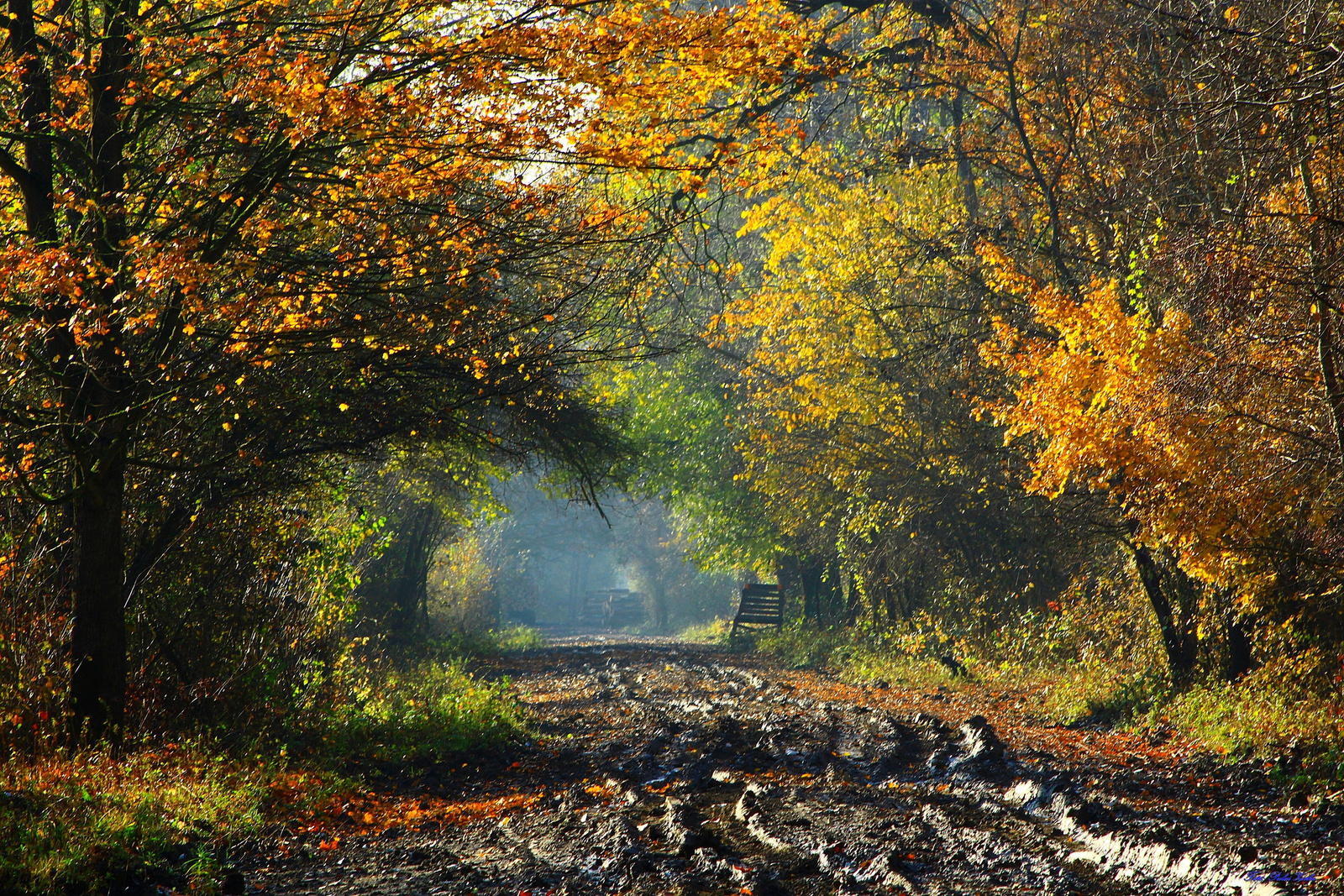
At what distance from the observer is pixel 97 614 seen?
681 cm

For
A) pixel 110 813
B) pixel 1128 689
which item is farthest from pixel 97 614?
pixel 1128 689

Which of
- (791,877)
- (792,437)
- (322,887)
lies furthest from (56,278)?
(792,437)

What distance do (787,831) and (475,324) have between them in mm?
6134

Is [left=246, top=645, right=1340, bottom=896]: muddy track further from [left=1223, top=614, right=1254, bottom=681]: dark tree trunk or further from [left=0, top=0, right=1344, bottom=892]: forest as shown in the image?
[left=1223, top=614, right=1254, bottom=681]: dark tree trunk

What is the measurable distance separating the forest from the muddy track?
Result: 3.68ft

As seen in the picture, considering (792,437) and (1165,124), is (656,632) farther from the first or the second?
(1165,124)

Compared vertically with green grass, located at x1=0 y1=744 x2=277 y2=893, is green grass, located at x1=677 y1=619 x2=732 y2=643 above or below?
below

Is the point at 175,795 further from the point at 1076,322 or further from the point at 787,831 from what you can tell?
the point at 1076,322

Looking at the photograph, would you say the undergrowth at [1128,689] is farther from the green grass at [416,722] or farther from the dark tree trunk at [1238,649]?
the green grass at [416,722]

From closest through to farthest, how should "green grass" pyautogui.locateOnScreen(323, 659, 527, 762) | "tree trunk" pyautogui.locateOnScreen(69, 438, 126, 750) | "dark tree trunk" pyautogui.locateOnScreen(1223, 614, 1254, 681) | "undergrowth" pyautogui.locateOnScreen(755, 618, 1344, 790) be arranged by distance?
"tree trunk" pyautogui.locateOnScreen(69, 438, 126, 750) → "undergrowth" pyautogui.locateOnScreen(755, 618, 1344, 790) → "green grass" pyautogui.locateOnScreen(323, 659, 527, 762) → "dark tree trunk" pyautogui.locateOnScreen(1223, 614, 1254, 681)

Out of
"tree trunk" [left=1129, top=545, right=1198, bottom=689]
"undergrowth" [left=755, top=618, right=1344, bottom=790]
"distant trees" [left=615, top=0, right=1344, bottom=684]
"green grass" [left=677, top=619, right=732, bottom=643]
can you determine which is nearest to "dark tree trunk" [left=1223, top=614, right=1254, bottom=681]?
"distant trees" [left=615, top=0, right=1344, bottom=684]

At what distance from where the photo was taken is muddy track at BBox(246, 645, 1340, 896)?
4652 millimetres

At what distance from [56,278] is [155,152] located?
7.77ft

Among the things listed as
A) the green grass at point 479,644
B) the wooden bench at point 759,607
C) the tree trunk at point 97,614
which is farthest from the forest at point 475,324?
the wooden bench at point 759,607
